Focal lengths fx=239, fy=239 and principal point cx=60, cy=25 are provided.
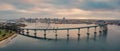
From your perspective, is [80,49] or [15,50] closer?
[15,50]

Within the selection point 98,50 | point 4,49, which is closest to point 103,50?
point 98,50

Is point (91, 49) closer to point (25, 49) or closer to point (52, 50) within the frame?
point (52, 50)

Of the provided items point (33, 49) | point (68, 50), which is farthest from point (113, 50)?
point (33, 49)

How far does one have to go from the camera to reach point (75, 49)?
187 feet

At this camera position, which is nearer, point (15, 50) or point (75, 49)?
point (15, 50)

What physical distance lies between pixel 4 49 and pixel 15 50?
2.83m

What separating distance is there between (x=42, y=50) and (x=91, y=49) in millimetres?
11682

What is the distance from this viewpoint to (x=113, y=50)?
55.0 metres

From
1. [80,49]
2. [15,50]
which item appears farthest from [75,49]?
[15,50]

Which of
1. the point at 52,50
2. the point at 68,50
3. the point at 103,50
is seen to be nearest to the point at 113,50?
the point at 103,50

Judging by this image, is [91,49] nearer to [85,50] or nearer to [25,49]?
[85,50]

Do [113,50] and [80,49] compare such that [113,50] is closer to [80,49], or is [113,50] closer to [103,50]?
[103,50]

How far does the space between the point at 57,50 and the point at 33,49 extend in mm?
5628

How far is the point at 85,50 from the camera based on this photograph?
55219 mm
